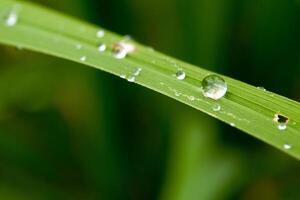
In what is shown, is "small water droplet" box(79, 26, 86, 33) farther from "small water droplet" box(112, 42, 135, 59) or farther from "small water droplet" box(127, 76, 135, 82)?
"small water droplet" box(127, 76, 135, 82)

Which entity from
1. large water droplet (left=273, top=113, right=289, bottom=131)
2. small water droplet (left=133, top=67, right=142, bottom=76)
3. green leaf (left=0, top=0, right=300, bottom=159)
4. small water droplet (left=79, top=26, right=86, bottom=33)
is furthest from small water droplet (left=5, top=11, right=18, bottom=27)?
large water droplet (left=273, top=113, right=289, bottom=131)

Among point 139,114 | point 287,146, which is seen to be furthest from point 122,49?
point 139,114

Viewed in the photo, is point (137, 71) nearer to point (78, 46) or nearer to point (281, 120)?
point (78, 46)

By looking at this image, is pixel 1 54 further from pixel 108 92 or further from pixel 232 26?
pixel 232 26

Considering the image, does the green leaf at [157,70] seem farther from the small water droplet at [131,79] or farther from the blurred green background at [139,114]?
the blurred green background at [139,114]

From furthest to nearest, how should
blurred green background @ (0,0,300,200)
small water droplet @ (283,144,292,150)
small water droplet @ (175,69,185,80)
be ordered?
blurred green background @ (0,0,300,200)
small water droplet @ (175,69,185,80)
small water droplet @ (283,144,292,150)

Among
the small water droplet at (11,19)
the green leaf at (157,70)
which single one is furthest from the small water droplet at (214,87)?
the small water droplet at (11,19)
